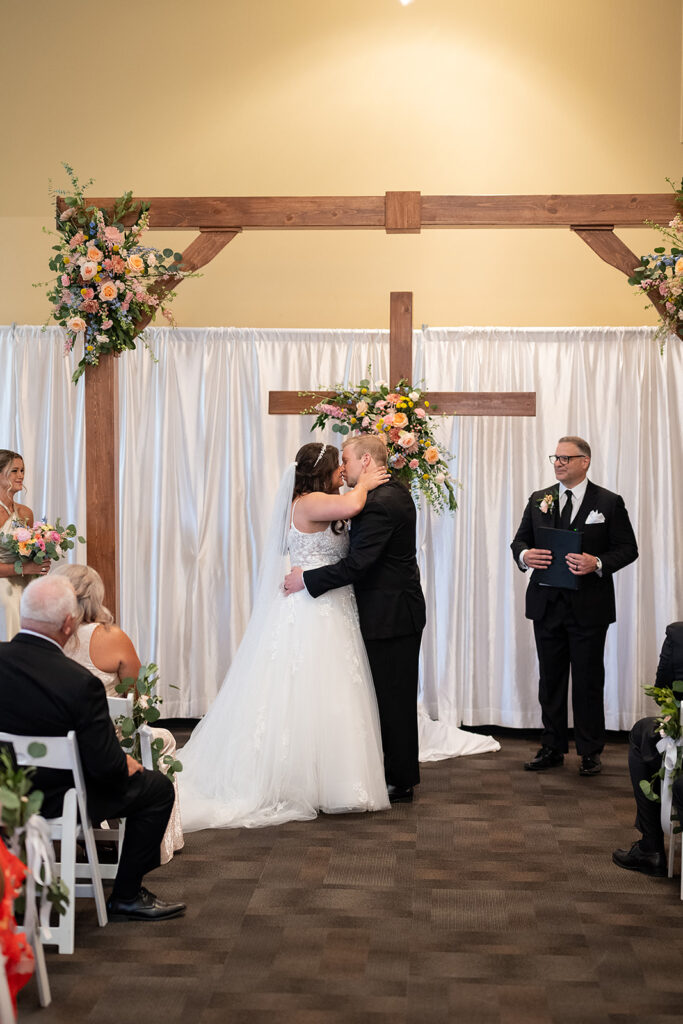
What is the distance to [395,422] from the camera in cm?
567

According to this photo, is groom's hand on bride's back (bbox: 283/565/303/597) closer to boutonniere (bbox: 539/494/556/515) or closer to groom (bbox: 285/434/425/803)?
groom (bbox: 285/434/425/803)

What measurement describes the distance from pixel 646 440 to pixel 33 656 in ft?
14.6

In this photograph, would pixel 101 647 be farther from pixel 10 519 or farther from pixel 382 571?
pixel 10 519

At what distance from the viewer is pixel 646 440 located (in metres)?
6.75

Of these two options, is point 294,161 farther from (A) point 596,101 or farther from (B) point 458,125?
(A) point 596,101

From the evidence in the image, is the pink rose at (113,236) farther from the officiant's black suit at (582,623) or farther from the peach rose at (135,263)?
the officiant's black suit at (582,623)

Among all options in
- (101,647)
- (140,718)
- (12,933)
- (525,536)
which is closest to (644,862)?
(140,718)

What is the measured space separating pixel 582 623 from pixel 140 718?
2.67 m

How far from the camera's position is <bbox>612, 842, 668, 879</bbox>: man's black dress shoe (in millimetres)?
4336

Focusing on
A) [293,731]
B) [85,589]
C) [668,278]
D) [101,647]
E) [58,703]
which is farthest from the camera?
[668,278]

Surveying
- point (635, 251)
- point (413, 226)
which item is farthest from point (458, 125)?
point (413, 226)

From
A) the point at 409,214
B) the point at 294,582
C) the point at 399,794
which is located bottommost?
the point at 399,794

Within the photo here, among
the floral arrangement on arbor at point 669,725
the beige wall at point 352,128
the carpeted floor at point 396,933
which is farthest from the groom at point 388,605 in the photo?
the beige wall at point 352,128

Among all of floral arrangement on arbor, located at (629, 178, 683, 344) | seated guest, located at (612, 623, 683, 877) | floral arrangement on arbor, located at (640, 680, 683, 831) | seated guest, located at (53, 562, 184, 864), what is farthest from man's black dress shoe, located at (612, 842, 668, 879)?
floral arrangement on arbor, located at (629, 178, 683, 344)
